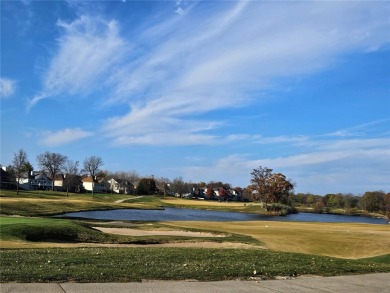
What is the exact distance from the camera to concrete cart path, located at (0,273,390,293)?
8.32m

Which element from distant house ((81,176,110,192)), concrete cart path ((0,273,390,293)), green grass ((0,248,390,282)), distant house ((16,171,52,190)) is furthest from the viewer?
distant house ((81,176,110,192))

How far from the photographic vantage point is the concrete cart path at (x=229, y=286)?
27.3 feet

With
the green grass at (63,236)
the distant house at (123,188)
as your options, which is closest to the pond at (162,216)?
the green grass at (63,236)

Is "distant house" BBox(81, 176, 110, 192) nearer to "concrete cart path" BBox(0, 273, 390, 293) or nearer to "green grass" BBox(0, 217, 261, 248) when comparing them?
"green grass" BBox(0, 217, 261, 248)

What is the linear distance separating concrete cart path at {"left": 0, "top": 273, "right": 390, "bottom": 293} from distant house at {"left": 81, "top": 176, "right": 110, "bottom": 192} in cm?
17548

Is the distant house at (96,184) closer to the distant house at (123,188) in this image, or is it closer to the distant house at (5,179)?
the distant house at (123,188)

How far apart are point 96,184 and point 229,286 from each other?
182946mm

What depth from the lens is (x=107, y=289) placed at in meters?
8.45

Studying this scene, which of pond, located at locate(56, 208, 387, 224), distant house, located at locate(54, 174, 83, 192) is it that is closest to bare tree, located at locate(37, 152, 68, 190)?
distant house, located at locate(54, 174, 83, 192)

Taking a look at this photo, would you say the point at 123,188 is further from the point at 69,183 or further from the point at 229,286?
the point at 229,286

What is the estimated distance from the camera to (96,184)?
186500 mm

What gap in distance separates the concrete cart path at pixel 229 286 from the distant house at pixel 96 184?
175 m

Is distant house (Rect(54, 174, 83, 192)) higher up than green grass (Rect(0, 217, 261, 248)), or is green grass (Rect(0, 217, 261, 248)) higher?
distant house (Rect(54, 174, 83, 192))

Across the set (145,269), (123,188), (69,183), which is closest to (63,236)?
(145,269)
